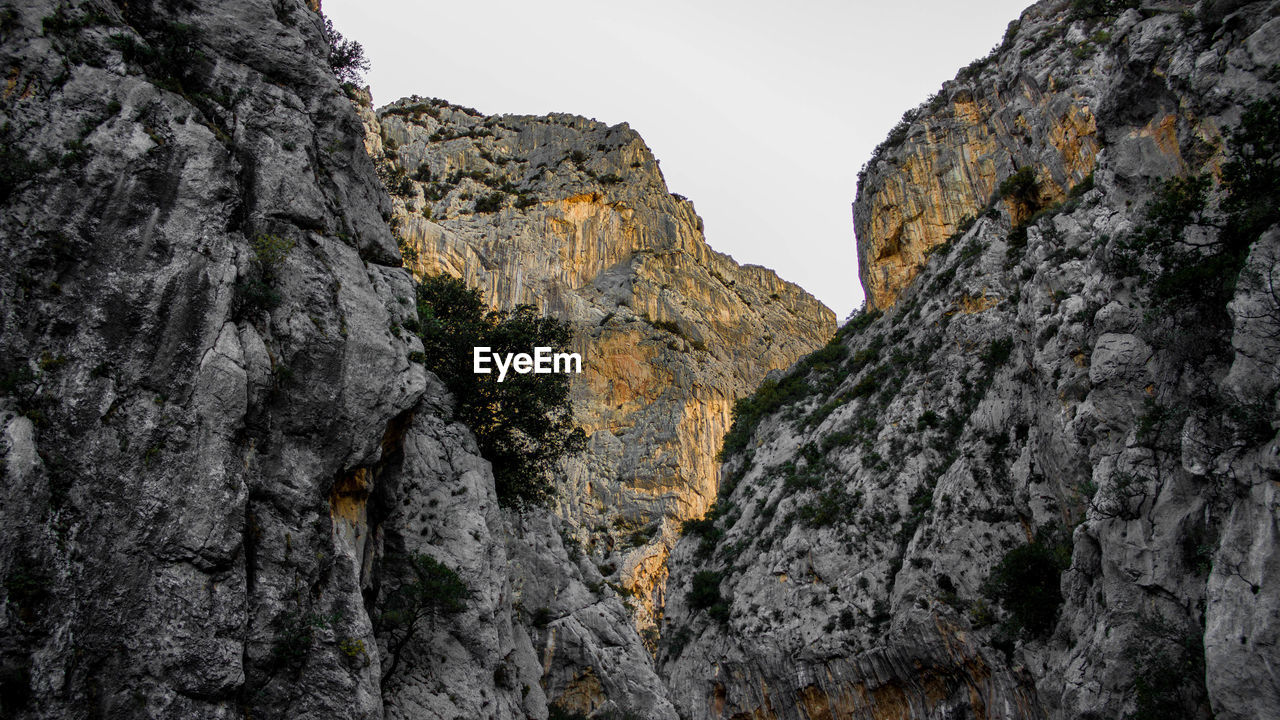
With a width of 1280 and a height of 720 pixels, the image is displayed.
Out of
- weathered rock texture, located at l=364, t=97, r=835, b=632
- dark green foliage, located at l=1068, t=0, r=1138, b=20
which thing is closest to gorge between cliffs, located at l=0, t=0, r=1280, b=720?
dark green foliage, located at l=1068, t=0, r=1138, b=20

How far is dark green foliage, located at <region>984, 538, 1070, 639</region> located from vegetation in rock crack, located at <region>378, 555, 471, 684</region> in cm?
1675

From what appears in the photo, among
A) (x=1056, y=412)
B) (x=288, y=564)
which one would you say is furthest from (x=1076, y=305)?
(x=288, y=564)

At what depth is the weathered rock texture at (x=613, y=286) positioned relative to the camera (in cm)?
5838

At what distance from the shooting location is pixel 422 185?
73.2 metres

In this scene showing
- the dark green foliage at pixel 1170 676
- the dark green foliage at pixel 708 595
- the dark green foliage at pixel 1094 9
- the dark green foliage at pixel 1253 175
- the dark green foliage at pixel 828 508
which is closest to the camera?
the dark green foliage at pixel 1170 676

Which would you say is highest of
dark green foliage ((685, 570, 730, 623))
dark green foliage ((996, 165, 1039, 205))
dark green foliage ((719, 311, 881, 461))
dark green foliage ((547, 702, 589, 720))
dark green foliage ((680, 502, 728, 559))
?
dark green foliage ((996, 165, 1039, 205))

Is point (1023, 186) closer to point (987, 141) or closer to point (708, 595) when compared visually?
point (987, 141)

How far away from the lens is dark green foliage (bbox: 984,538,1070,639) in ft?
76.7

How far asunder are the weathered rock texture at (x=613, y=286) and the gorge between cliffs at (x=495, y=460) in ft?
60.1

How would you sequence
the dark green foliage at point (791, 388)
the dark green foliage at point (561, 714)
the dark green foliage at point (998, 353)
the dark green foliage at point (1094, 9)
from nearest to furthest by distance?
the dark green foliage at point (561, 714), the dark green foliage at point (998, 353), the dark green foliage at point (1094, 9), the dark green foliage at point (791, 388)

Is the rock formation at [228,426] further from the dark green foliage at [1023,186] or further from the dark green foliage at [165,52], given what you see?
the dark green foliage at [1023,186]

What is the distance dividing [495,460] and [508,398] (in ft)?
8.48

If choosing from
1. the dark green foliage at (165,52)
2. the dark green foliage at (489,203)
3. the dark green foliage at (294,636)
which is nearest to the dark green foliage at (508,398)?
the dark green foliage at (165,52)

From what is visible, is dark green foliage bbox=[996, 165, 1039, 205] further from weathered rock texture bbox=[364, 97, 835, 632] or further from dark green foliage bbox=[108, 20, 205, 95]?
dark green foliage bbox=[108, 20, 205, 95]
